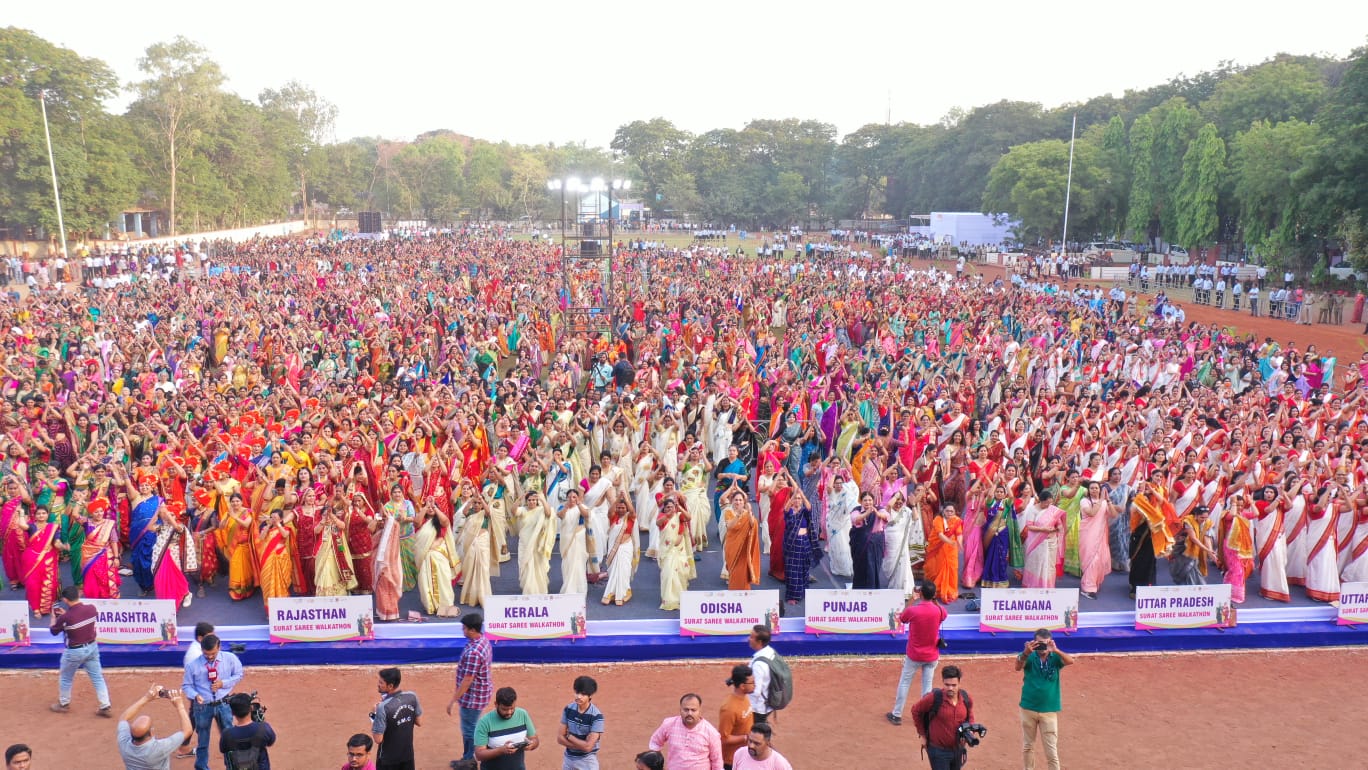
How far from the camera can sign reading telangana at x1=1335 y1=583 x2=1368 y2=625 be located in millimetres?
8086

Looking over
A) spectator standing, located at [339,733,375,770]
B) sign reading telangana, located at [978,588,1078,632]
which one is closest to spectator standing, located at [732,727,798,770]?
spectator standing, located at [339,733,375,770]

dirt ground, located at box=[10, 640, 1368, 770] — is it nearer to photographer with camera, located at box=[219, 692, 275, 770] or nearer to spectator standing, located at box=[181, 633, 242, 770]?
spectator standing, located at box=[181, 633, 242, 770]

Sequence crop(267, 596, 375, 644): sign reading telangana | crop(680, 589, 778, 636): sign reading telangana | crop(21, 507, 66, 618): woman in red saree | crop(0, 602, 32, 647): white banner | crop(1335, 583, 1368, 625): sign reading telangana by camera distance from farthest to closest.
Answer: crop(1335, 583, 1368, 625): sign reading telangana → crop(21, 507, 66, 618): woman in red saree → crop(680, 589, 778, 636): sign reading telangana → crop(267, 596, 375, 644): sign reading telangana → crop(0, 602, 32, 647): white banner

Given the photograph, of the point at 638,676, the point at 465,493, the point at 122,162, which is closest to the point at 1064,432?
the point at 638,676

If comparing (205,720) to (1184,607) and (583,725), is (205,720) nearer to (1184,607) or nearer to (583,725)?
(583,725)

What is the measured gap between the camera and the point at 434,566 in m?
8.04

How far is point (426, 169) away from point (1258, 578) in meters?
67.9

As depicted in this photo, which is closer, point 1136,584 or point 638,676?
point 638,676

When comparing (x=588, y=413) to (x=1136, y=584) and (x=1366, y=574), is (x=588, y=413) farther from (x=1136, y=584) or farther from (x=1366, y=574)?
(x=1366, y=574)

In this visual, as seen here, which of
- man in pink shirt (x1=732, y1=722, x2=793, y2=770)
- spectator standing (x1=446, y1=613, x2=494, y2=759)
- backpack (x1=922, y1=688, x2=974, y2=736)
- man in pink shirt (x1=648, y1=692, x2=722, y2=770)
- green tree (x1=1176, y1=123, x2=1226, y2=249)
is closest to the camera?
man in pink shirt (x1=732, y1=722, x2=793, y2=770)

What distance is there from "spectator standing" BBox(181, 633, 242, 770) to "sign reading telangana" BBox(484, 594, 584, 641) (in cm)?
215

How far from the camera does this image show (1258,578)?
9234 millimetres

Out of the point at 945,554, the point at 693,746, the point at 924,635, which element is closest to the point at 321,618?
the point at 693,746

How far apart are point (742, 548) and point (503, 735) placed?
3774 millimetres
